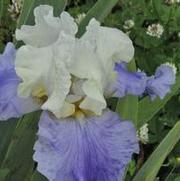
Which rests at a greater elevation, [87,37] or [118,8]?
[87,37]

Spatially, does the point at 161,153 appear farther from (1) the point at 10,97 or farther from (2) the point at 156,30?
(2) the point at 156,30

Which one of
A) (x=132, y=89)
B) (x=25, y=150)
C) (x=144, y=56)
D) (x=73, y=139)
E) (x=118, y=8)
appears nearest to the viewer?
(x=73, y=139)

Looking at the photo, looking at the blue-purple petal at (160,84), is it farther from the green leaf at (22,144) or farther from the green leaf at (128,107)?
the green leaf at (22,144)

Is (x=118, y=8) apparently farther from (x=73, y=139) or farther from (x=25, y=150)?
(x=73, y=139)

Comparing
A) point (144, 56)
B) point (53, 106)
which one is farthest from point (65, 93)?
point (144, 56)

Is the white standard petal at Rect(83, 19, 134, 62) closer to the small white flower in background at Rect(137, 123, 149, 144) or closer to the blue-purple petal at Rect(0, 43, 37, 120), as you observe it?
the blue-purple petal at Rect(0, 43, 37, 120)

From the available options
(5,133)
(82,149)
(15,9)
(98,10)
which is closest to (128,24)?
(15,9)
